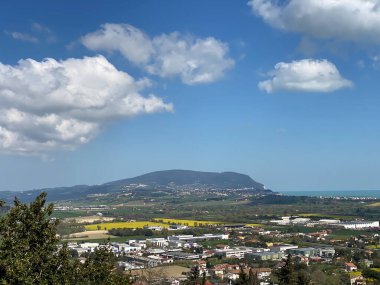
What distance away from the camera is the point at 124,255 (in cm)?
5769

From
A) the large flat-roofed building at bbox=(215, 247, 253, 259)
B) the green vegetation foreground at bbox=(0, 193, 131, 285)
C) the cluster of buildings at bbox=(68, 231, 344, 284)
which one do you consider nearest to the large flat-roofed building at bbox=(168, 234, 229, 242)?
the cluster of buildings at bbox=(68, 231, 344, 284)

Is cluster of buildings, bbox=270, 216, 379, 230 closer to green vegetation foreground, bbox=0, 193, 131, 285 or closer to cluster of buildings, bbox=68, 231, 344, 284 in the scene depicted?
cluster of buildings, bbox=68, 231, 344, 284

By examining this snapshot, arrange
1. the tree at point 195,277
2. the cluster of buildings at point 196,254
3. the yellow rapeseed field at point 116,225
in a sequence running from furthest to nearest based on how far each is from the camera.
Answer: the yellow rapeseed field at point 116,225, the cluster of buildings at point 196,254, the tree at point 195,277

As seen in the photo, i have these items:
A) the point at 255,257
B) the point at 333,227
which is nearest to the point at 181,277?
the point at 255,257

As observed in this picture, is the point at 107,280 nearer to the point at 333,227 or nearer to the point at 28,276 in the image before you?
the point at 28,276

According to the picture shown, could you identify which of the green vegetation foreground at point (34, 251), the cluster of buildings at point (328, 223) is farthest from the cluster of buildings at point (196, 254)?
the green vegetation foreground at point (34, 251)

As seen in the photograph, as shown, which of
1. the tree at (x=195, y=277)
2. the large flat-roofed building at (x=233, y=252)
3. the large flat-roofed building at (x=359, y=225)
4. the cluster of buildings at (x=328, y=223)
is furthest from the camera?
the cluster of buildings at (x=328, y=223)

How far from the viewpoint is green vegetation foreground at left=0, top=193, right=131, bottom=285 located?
952cm

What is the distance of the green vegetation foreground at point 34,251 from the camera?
952 centimetres

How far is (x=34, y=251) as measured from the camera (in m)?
10.3

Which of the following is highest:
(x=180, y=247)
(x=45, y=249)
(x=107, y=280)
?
(x=45, y=249)

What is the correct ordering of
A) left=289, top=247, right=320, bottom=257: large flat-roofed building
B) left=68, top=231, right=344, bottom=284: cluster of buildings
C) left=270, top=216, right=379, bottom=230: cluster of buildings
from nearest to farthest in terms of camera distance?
left=68, top=231, right=344, bottom=284: cluster of buildings, left=289, top=247, right=320, bottom=257: large flat-roofed building, left=270, top=216, right=379, bottom=230: cluster of buildings

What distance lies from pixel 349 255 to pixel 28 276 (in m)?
49.3

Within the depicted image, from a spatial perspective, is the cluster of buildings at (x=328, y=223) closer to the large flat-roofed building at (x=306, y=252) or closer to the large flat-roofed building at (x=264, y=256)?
the large flat-roofed building at (x=306, y=252)
